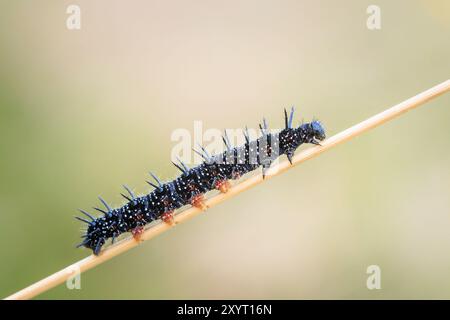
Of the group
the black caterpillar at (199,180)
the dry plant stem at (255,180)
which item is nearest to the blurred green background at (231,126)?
the black caterpillar at (199,180)

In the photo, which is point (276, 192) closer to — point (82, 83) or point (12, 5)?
point (82, 83)

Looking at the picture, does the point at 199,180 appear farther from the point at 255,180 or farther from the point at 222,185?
the point at 255,180

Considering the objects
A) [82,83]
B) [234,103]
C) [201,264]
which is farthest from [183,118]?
[201,264]

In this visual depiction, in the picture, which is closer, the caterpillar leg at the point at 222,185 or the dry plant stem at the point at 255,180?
the dry plant stem at the point at 255,180

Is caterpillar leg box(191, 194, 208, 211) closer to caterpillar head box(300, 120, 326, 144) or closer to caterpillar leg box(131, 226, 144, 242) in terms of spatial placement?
caterpillar leg box(131, 226, 144, 242)

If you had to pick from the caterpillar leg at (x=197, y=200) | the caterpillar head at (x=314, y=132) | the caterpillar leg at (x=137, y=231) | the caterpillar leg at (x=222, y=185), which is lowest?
the caterpillar leg at (x=137, y=231)

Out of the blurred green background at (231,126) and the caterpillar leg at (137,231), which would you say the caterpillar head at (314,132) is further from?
the blurred green background at (231,126)
